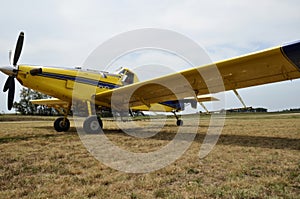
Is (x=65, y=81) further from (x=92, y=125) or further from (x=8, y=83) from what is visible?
(x=92, y=125)

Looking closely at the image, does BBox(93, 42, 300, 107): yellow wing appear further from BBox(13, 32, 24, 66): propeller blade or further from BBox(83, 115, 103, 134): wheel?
BBox(13, 32, 24, 66): propeller blade

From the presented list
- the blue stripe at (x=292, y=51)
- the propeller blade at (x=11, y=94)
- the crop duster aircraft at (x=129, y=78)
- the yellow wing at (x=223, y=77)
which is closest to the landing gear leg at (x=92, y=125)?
the crop duster aircraft at (x=129, y=78)

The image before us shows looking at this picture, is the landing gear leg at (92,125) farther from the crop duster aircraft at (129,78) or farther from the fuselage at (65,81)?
the fuselage at (65,81)

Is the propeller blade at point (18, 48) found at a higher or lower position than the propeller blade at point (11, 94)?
higher

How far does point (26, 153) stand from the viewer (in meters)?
4.19

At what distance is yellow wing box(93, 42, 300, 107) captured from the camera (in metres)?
5.32

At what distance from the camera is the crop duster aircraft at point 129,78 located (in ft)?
18.2

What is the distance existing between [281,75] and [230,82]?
1.42 m

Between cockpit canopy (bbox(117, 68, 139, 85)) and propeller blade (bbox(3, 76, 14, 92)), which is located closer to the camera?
propeller blade (bbox(3, 76, 14, 92))

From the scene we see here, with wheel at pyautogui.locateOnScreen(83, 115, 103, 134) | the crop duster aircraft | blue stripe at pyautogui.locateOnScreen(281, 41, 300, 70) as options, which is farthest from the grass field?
wheel at pyautogui.locateOnScreen(83, 115, 103, 134)

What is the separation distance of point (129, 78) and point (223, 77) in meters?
4.66

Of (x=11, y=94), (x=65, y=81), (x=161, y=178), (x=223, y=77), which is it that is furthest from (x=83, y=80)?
(x=161, y=178)

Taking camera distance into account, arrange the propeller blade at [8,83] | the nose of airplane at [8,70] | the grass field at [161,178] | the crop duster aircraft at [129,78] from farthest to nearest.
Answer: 1. the propeller blade at [8,83]
2. the nose of airplane at [8,70]
3. the crop duster aircraft at [129,78]
4. the grass field at [161,178]

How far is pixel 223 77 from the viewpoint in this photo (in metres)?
6.78
